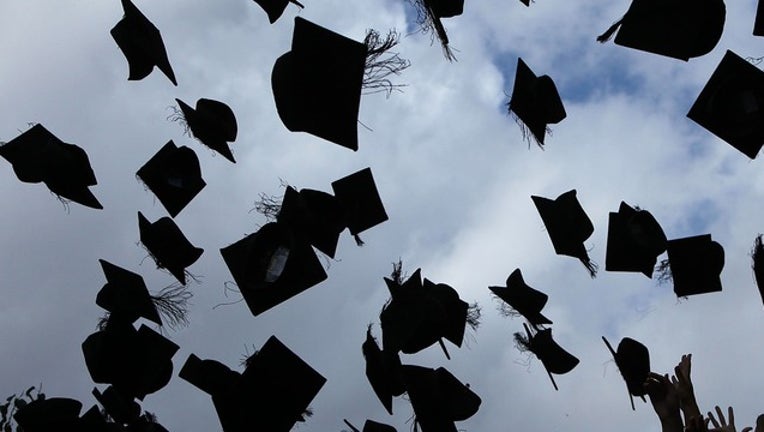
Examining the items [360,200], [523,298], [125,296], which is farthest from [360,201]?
[125,296]

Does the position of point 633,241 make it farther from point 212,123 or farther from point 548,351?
point 212,123

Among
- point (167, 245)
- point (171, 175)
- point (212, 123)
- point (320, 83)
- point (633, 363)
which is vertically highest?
point (212, 123)

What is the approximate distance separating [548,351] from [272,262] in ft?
7.69

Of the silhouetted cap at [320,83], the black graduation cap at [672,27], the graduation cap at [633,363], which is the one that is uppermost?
the black graduation cap at [672,27]

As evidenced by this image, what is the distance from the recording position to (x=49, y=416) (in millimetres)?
4562

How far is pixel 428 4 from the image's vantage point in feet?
15.0

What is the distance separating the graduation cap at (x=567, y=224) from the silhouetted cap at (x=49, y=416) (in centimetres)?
349

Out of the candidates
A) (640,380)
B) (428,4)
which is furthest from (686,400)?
(428,4)

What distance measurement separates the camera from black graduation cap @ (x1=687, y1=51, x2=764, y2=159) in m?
4.46

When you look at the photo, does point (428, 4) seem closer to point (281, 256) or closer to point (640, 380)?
point (281, 256)

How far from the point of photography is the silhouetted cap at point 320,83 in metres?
4.36

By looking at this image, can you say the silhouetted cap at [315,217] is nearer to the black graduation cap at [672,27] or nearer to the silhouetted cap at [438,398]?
the silhouetted cap at [438,398]

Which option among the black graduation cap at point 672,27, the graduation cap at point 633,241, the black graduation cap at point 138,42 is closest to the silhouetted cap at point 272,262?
the black graduation cap at point 138,42

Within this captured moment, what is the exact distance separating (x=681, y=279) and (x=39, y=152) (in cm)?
453
